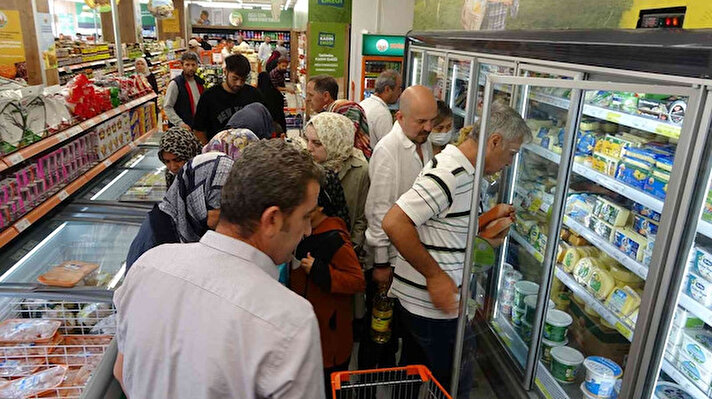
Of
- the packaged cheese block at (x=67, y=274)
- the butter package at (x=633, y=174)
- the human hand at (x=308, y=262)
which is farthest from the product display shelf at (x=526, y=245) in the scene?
the packaged cheese block at (x=67, y=274)

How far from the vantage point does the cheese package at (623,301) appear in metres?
2.28

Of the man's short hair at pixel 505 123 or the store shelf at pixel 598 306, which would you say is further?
the store shelf at pixel 598 306

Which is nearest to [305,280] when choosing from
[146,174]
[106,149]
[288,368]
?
[288,368]

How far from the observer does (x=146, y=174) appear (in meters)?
4.27

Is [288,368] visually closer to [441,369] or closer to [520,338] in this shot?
[441,369]

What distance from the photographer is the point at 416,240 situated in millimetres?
2111

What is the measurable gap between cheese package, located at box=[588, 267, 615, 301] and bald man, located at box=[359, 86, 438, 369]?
3.49ft

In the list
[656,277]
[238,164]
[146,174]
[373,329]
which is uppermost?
[238,164]

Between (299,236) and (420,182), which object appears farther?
(420,182)

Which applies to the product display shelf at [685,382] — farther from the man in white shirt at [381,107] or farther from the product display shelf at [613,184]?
the man in white shirt at [381,107]

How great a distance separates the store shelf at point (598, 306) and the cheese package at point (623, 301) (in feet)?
0.22

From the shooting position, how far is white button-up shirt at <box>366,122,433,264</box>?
110 inches

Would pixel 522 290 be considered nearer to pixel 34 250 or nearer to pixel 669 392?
pixel 669 392

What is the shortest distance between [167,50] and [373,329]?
12798mm
